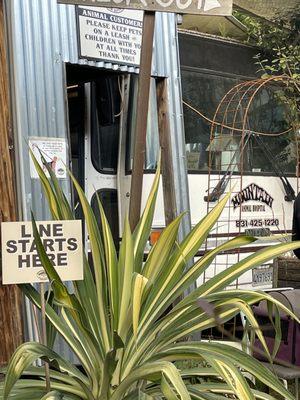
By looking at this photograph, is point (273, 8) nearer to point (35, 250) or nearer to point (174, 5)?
point (174, 5)

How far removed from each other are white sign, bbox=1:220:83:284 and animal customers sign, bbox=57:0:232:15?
3.80 feet

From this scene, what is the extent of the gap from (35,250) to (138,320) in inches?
21.1

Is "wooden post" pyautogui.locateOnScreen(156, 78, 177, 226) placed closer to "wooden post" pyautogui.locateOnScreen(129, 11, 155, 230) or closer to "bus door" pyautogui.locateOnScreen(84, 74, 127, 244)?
"bus door" pyautogui.locateOnScreen(84, 74, 127, 244)

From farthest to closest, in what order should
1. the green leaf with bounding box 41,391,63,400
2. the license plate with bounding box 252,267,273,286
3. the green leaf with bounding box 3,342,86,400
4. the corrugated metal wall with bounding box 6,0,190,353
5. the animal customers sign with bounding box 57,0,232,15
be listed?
the license plate with bounding box 252,267,273,286 → the corrugated metal wall with bounding box 6,0,190,353 → the animal customers sign with bounding box 57,0,232,15 → the green leaf with bounding box 41,391,63,400 → the green leaf with bounding box 3,342,86,400

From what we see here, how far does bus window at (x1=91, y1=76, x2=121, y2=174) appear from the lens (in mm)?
5648

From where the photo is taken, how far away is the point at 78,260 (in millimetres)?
2908

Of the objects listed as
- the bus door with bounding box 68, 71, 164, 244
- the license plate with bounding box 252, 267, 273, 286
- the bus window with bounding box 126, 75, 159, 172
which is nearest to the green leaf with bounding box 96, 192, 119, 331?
the bus door with bounding box 68, 71, 164, 244

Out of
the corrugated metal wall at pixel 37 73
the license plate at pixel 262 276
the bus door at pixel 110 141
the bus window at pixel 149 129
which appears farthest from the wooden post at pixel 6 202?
the license plate at pixel 262 276

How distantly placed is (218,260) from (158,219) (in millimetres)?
920

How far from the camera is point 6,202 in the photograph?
164 inches

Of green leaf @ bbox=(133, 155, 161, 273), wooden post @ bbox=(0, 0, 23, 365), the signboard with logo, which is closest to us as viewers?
green leaf @ bbox=(133, 155, 161, 273)

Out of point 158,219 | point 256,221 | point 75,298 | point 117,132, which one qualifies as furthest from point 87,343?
point 256,221

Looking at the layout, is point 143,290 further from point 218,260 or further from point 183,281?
point 218,260

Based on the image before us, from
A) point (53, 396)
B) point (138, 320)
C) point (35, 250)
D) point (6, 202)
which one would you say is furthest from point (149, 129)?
point (53, 396)
